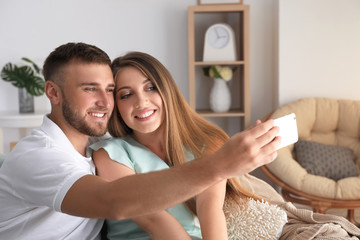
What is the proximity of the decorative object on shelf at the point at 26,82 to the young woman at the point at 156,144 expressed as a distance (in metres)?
2.33

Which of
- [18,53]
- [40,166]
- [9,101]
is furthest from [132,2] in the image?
[40,166]

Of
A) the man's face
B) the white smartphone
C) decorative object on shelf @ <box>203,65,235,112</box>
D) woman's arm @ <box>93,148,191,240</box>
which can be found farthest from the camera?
decorative object on shelf @ <box>203,65,235,112</box>

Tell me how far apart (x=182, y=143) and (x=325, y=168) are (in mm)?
1959

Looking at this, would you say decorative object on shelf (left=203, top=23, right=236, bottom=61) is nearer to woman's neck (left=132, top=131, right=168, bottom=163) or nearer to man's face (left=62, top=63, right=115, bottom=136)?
woman's neck (left=132, top=131, right=168, bottom=163)

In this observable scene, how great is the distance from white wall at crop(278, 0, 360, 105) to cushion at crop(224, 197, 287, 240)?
2.43 metres

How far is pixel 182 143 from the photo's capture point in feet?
5.27

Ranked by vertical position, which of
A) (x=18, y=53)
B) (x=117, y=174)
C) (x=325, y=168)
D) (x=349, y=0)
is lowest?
(x=325, y=168)

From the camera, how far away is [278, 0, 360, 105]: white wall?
3721mm

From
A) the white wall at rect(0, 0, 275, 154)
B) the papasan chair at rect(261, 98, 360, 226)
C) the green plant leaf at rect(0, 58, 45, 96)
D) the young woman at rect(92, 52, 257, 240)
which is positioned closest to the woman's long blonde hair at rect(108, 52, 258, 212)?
the young woman at rect(92, 52, 257, 240)

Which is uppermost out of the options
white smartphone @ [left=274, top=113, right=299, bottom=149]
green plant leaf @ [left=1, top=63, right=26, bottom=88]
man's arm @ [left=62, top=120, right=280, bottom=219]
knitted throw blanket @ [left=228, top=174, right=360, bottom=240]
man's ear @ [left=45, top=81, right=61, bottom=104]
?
green plant leaf @ [left=1, top=63, right=26, bottom=88]

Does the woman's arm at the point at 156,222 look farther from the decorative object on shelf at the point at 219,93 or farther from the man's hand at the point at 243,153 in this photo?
the decorative object on shelf at the point at 219,93

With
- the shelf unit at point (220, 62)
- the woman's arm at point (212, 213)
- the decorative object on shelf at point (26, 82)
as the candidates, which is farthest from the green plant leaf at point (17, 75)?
the woman's arm at point (212, 213)

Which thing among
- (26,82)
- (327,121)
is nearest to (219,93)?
(327,121)

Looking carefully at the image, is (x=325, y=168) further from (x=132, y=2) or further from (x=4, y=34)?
(x=4, y=34)
